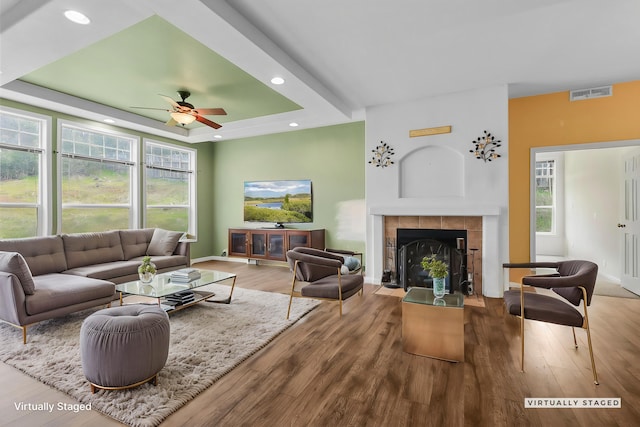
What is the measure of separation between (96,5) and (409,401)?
355 cm

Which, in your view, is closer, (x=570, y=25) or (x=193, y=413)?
(x=193, y=413)

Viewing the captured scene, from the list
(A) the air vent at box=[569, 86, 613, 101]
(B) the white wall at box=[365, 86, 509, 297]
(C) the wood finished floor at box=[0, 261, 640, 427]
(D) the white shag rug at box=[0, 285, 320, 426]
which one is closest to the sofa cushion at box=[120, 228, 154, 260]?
(D) the white shag rug at box=[0, 285, 320, 426]

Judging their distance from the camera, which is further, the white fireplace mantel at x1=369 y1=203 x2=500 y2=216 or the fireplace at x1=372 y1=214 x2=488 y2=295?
the fireplace at x1=372 y1=214 x2=488 y2=295

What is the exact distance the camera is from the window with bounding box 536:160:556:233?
24.6ft

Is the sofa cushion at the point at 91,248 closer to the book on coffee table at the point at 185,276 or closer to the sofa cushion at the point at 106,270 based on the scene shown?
the sofa cushion at the point at 106,270

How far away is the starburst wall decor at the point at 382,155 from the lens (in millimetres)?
4715

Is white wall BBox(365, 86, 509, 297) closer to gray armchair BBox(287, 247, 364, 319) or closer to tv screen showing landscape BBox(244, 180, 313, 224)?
gray armchair BBox(287, 247, 364, 319)

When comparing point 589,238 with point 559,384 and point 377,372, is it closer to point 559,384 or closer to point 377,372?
point 559,384

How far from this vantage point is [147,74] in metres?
3.80

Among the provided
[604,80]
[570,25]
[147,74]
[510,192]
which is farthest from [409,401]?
[604,80]

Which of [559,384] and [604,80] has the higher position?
[604,80]

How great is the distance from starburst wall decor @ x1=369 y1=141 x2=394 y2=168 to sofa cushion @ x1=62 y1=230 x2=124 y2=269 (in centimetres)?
419

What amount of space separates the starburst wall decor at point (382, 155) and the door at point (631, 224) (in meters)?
3.30

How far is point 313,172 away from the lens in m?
6.21
